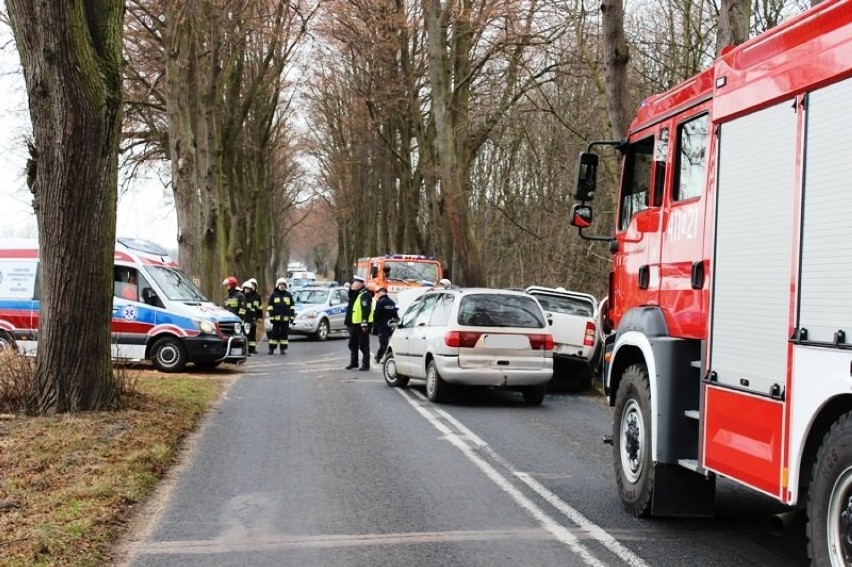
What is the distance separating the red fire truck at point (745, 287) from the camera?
4578 millimetres

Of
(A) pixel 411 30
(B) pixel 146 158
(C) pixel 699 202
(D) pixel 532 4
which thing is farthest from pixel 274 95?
(C) pixel 699 202

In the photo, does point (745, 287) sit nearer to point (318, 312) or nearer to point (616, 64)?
point (616, 64)

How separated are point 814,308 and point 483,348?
343 inches

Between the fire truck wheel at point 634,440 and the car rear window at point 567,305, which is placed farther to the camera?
the car rear window at point 567,305

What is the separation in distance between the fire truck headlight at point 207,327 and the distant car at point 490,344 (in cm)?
573

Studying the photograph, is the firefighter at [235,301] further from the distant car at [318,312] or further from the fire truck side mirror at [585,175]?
the fire truck side mirror at [585,175]

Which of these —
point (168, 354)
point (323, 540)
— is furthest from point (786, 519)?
point (168, 354)

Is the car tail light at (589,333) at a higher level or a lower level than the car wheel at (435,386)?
higher

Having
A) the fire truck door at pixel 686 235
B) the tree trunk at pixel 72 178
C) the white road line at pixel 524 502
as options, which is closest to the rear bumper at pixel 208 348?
the tree trunk at pixel 72 178

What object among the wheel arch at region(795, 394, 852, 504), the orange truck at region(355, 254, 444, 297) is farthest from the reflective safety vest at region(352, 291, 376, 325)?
the wheel arch at region(795, 394, 852, 504)

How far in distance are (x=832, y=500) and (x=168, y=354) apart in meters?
14.9

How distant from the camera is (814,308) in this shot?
4691 mm

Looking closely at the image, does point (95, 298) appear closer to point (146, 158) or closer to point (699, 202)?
point (699, 202)

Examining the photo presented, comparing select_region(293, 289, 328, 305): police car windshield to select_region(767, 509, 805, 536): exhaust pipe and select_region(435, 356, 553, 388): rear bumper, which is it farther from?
select_region(767, 509, 805, 536): exhaust pipe
